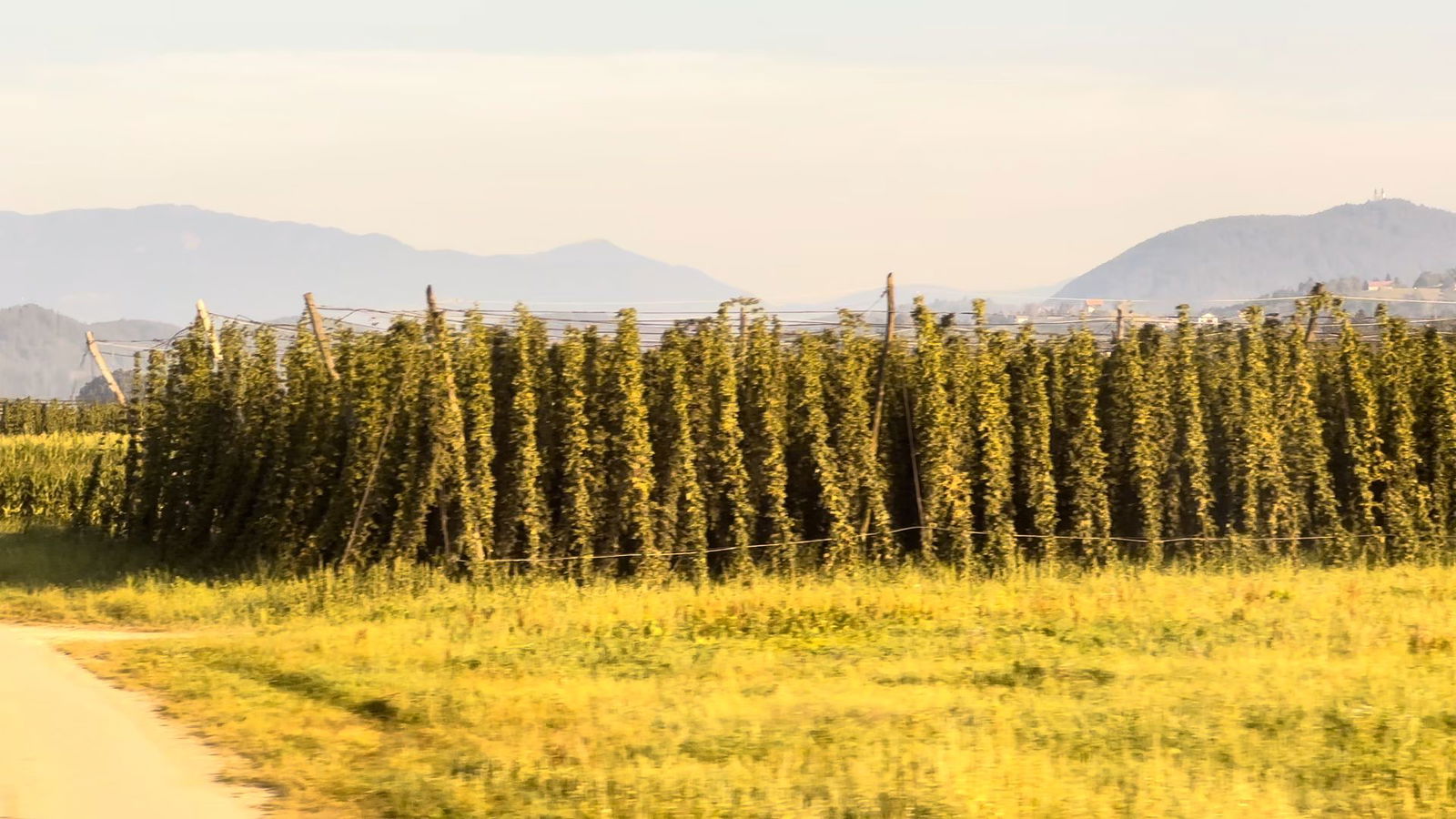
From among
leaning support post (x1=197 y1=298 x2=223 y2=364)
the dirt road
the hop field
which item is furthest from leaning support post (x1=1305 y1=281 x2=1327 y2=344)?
the hop field

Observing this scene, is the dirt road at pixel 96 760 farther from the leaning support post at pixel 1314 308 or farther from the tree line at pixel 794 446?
the leaning support post at pixel 1314 308

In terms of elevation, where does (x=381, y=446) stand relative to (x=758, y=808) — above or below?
above

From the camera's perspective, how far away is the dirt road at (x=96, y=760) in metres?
8.70

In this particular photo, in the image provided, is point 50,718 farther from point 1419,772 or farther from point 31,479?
point 31,479

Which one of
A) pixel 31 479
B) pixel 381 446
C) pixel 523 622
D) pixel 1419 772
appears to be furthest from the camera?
pixel 31 479

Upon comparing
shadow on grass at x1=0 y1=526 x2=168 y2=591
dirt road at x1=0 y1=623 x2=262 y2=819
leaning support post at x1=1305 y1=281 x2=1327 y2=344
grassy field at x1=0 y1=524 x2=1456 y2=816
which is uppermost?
leaning support post at x1=1305 y1=281 x2=1327 y2=344

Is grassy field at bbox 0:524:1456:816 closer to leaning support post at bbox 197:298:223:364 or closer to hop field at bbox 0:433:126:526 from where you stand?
leaning support post at bbox 197:298:223:364

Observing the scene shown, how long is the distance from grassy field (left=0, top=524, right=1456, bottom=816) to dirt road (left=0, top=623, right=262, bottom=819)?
0.35 metres

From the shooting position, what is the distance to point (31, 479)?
2778 cm

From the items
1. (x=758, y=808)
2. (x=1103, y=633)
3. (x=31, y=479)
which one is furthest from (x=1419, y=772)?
(x=31, y=479)

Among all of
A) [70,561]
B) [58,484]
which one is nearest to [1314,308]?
[70,561]

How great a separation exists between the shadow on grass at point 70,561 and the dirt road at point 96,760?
7057 mm

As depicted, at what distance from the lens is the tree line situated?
19.2 meters

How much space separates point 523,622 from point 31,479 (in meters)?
16.2
